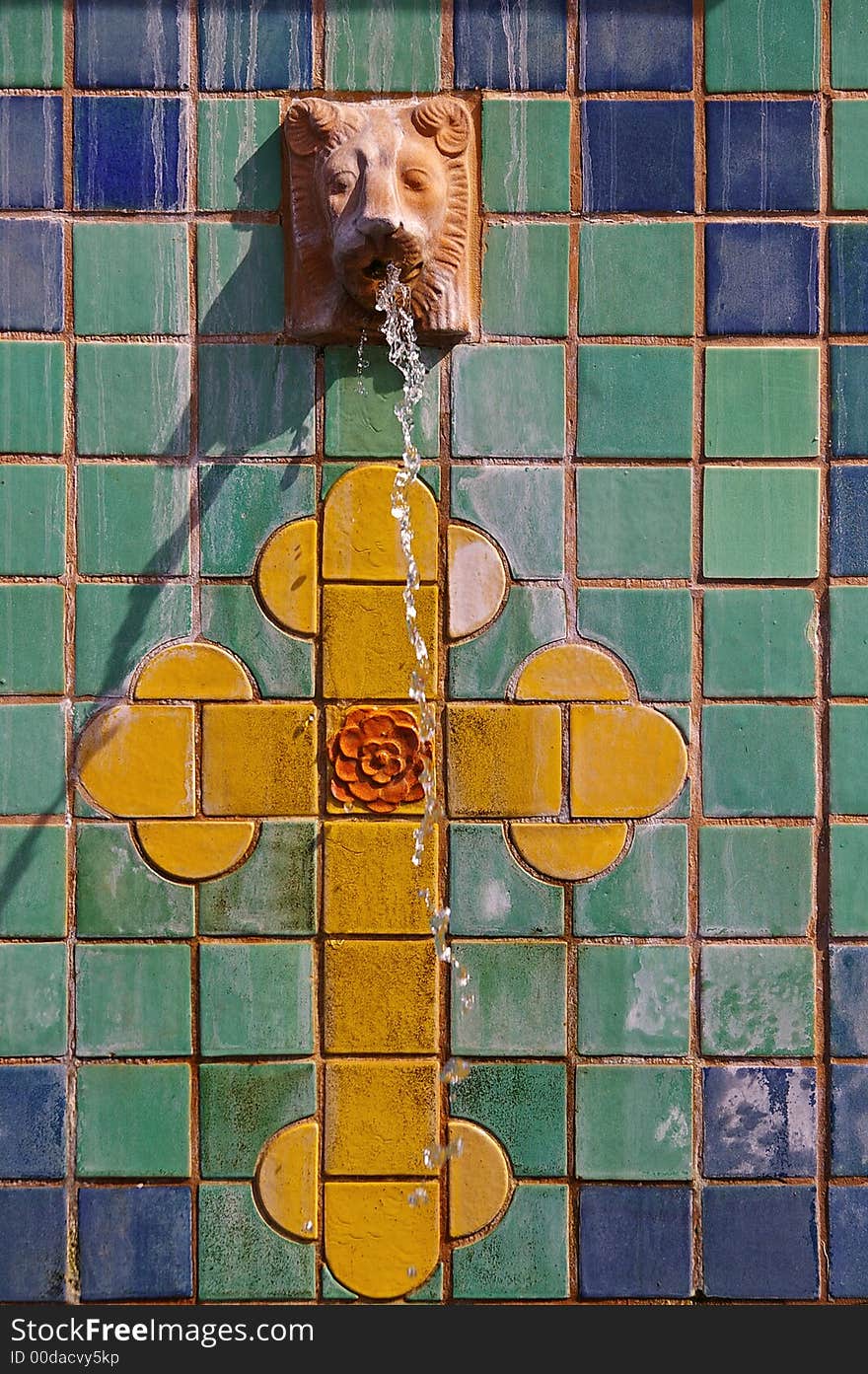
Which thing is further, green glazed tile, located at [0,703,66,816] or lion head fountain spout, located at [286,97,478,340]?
green glazed tile, located at [0,703,66,816]

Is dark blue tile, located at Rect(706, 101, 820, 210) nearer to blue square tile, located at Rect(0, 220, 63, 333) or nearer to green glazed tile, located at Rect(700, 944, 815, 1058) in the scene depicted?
blue square tile, located at Rect(0, 220, 63, 333)

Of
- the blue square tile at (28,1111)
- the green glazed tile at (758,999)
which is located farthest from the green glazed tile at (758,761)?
the blue square tile at (28,1111)

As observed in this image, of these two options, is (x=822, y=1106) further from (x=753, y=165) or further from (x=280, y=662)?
(x=753, y=165)

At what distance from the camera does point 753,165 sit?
219 cm

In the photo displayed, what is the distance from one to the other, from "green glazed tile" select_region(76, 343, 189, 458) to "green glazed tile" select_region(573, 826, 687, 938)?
1.01m

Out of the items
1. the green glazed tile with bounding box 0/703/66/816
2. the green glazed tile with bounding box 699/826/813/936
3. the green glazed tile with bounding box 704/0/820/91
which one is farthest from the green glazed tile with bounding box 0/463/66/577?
the green glazed tile with bounding box 704/0/820/91

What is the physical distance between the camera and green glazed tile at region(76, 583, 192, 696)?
2188 millimetres

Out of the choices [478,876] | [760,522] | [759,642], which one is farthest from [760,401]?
[478,876]

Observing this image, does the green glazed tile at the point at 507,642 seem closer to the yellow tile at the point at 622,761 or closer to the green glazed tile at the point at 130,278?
the yellow tile at the point at 622,761

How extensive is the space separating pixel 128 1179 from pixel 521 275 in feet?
5.38

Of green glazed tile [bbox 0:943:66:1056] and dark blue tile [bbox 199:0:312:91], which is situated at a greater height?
dark blue tile [bbox 199:0:312:91]

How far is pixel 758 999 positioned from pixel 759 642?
60cm

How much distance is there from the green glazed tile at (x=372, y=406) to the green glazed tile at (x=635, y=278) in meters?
0.28

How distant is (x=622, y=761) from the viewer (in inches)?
86.4
